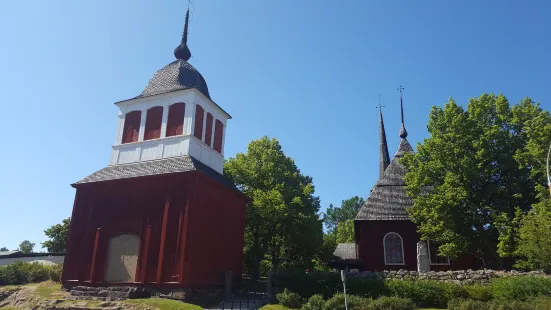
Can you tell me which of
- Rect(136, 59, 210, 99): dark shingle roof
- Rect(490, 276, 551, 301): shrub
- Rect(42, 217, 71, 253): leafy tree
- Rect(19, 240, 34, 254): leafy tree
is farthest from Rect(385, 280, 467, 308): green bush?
Rect(19, 240, 34, 254): leafy tree

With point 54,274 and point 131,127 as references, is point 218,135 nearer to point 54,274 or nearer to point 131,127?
point 131,127

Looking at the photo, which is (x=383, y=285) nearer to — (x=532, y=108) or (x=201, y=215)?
(x=201, y=215)

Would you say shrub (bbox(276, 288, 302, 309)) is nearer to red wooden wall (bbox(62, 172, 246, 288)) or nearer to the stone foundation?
the stone foundation

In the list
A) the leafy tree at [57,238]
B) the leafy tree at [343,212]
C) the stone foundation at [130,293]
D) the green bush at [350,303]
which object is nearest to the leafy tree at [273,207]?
the stone foundation at [130,293]

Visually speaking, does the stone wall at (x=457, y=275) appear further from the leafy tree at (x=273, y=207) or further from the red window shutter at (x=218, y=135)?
the red window shutter at (x=218, y=135)

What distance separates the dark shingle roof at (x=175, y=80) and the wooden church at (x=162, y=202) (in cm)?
9

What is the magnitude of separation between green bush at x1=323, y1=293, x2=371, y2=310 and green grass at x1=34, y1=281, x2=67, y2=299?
568 inches

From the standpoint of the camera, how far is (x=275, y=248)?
36.5 metres

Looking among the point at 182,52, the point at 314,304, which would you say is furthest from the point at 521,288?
the point at 182,52

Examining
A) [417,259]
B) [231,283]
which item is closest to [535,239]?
[417,259]

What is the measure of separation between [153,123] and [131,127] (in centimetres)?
173

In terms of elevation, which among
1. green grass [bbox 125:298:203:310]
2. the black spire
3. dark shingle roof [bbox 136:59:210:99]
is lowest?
green grass [bbox 125:298:203:310]

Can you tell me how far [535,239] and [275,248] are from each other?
2221cm

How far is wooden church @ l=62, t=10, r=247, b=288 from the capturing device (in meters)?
21.1
